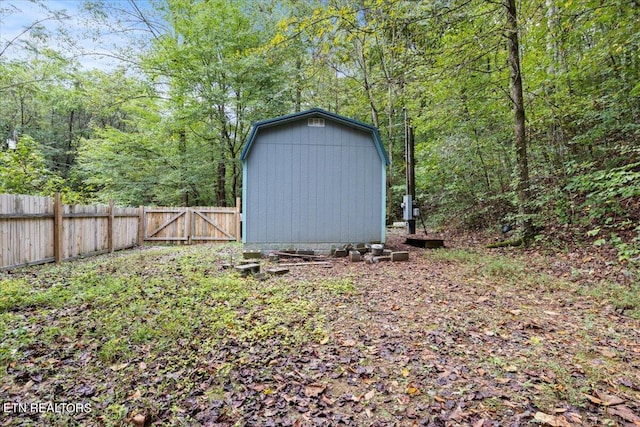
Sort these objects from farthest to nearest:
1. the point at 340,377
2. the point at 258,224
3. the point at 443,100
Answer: the point at 443,100 < the point at 258,224 < the point at 340,377

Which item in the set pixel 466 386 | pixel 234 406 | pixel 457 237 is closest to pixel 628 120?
A: pixel 457 237

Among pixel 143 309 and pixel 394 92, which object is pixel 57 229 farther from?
pixel 394 92

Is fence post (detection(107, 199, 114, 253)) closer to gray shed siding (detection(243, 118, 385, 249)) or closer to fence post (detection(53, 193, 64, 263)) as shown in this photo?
fence post (detection(53, 193, 64, 263))

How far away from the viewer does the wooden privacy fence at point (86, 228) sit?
16.6 ft

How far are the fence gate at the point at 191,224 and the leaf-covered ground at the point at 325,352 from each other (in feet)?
19.4

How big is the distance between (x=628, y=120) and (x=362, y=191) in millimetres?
5319

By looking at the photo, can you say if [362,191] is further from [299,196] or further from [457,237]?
[457,237]

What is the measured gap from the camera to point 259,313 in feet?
10.6

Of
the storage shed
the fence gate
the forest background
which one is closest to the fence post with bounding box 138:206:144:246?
the fence gate

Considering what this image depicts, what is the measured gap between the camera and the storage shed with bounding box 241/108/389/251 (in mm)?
6898

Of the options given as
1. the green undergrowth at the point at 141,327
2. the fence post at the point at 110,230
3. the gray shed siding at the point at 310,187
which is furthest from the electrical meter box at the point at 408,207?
the fence post at the point at 110,230

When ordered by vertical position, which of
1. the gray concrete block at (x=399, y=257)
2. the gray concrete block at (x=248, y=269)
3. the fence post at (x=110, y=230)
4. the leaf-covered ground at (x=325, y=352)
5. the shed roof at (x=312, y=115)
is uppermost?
the shed roof at (x=312, y=115)

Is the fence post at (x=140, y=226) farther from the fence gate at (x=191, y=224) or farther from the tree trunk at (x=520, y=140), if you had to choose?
the tree trunk at (x=520, y=140)

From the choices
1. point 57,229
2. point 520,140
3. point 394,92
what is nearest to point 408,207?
point 520,140
